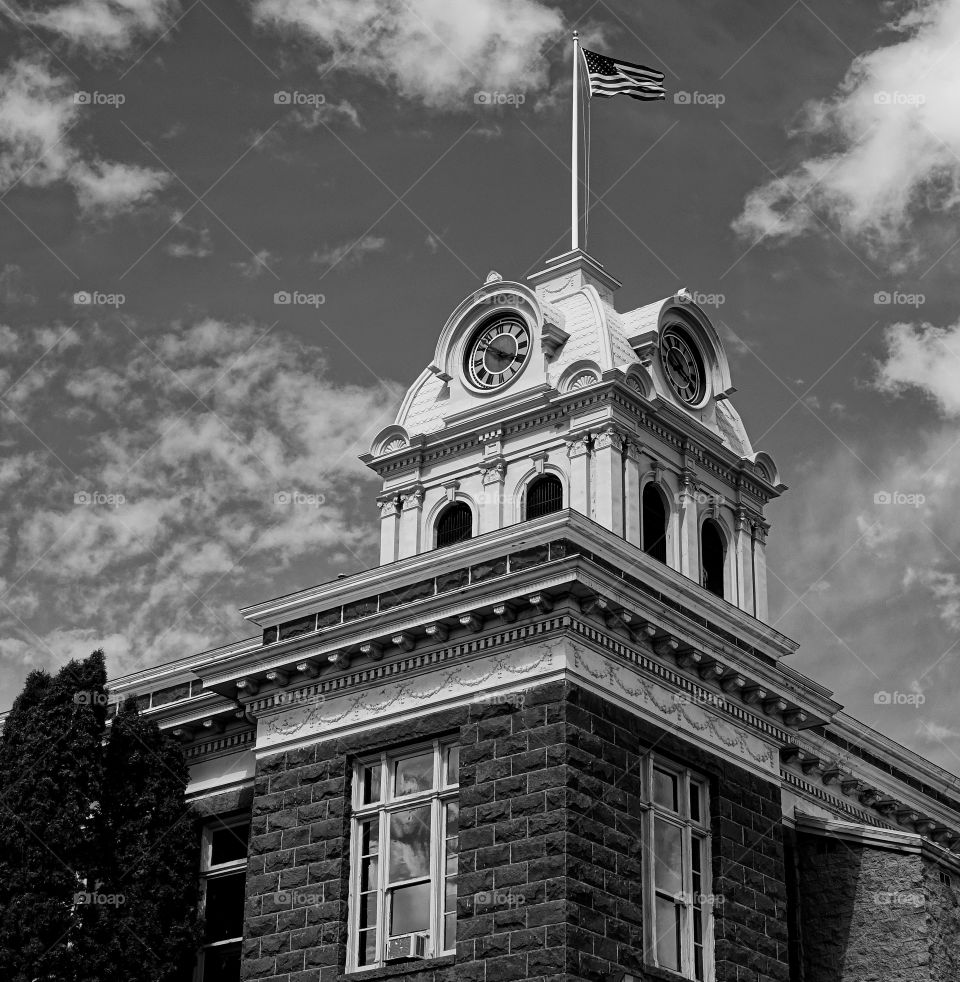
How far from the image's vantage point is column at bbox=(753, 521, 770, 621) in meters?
45.4

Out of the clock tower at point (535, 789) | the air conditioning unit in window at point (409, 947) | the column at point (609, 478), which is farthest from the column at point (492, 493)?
the air conditioning unit in window at point (409, 947)

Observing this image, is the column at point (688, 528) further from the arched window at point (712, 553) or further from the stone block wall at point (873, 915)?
the stone block wall at point (873, 915)

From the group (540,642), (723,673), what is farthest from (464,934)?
(723,673)

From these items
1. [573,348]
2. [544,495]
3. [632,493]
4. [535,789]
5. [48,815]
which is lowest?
[535,789]

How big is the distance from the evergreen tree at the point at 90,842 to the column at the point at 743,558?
16.5 meters

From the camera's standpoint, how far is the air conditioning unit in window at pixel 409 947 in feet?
93.5

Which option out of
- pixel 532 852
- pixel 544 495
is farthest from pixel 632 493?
pixel 532 852

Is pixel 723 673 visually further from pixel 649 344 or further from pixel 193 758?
pixel 649 344

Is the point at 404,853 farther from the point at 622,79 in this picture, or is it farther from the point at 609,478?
the point at 622,79

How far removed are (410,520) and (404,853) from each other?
668 inches

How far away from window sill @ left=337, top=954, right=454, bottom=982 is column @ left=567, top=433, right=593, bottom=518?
15308 millimetres

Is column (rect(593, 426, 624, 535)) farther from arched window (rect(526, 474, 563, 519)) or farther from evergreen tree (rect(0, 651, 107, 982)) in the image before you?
evergreen tree (rect(0, 651, 107, 982))

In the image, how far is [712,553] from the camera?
45.2 m

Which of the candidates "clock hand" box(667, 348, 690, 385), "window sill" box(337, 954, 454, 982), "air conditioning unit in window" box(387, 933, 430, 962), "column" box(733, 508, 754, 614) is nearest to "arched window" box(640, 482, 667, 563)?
"column" box(733, 508, 754, 614)
